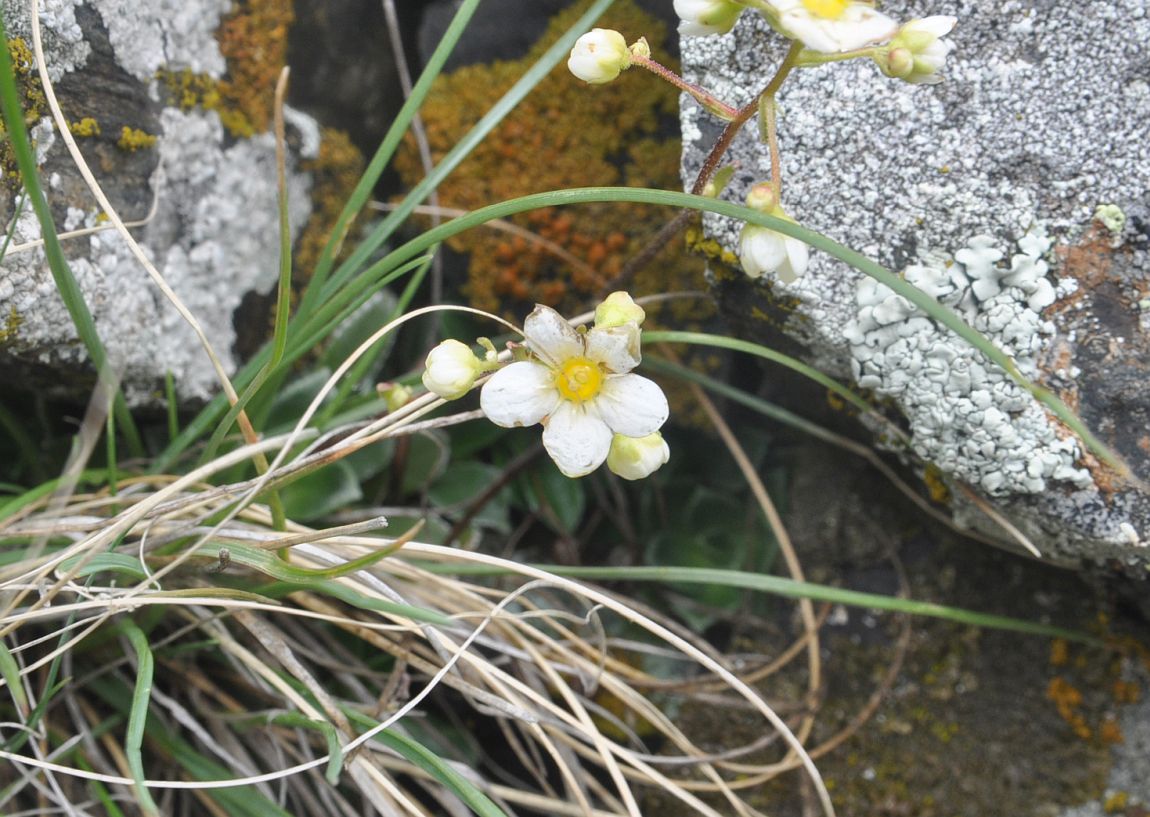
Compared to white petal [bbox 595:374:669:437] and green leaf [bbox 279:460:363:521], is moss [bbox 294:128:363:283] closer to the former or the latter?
green leaf [bbox 279:460:363:521]

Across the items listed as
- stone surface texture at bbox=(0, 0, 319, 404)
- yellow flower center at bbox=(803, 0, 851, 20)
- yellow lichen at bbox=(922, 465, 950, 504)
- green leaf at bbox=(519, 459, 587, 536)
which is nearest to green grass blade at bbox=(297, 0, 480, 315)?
stone surface texture at bbox=(0, 0, 319, 404)

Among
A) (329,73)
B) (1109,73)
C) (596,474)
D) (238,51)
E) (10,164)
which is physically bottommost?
(10,164)

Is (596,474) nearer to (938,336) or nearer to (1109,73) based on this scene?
(938,336)

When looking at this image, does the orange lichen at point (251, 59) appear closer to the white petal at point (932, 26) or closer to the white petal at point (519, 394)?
the white petal at point (519, 394)

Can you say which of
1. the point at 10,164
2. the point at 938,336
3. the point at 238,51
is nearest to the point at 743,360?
the point at 938,336

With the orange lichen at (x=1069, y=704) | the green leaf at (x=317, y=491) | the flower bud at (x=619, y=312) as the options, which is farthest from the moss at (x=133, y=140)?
the orange lichen at (x=1069, y=704)

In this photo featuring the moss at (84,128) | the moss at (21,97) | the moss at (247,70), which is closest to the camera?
the moss at (21,97)
